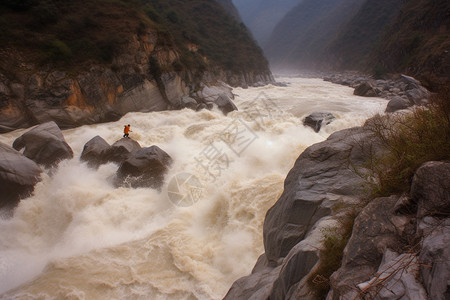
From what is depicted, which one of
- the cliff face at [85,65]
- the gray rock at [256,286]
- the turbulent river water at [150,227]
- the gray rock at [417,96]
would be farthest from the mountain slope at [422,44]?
the gray rock at [256,286]

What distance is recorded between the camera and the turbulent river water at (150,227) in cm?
533

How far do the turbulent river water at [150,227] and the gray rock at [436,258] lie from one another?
4299 millimetres

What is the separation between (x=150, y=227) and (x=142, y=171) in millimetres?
2497

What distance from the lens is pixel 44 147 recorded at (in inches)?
368

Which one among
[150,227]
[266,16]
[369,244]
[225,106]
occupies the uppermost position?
[266,16]

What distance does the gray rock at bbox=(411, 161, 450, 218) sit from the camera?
2.15 meters

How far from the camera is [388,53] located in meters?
37.6

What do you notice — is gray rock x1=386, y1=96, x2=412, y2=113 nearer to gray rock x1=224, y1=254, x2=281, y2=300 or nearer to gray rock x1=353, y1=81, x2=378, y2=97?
gray rock x1=353, y1=81, x2=378, y2=97

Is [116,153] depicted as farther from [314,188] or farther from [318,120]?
[318,120]

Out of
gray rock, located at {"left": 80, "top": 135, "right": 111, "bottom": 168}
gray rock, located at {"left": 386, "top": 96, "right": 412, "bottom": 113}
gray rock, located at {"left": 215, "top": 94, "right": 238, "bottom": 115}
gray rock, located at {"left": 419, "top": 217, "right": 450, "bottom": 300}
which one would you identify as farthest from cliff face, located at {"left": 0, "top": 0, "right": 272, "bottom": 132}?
gray rock, located at {"left": 419, "top": 217, "right": 450, "bottom": 300}

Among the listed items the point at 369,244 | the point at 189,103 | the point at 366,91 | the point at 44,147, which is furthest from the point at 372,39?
the point at 369,244

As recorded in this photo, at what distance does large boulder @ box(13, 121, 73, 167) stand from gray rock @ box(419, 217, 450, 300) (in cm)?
1128

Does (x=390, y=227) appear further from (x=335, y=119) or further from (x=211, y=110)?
(x=211, y=110)

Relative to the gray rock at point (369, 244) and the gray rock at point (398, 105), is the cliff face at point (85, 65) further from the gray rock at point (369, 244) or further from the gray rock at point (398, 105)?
the gray rock at point (369, 244)
